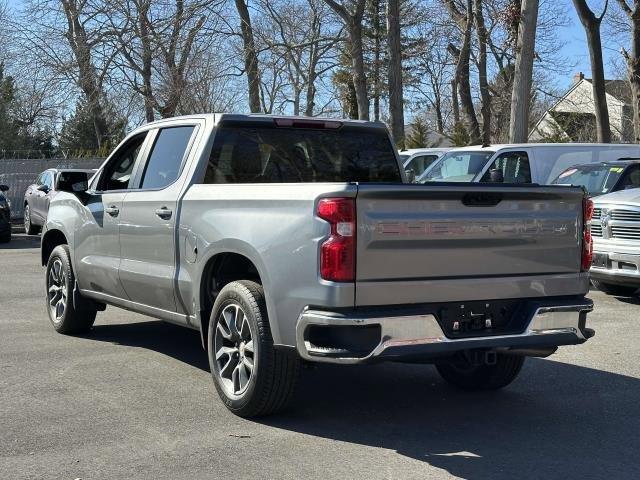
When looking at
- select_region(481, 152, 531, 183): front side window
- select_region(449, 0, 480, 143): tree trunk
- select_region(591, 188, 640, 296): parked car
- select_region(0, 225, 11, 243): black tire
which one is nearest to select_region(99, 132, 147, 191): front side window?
select_region(591, 188, 640, 296): parked car

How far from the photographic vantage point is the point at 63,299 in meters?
8.38

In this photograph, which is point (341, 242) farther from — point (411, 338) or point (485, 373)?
point (485, 373)

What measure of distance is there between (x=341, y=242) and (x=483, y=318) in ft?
3.55

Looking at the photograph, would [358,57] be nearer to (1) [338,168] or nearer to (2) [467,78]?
(2) [467,78]

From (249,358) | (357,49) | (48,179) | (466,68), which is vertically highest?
(466,68)

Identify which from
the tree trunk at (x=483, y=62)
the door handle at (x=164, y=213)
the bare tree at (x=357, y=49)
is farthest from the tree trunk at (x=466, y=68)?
the door handle at (x=164, y=213)

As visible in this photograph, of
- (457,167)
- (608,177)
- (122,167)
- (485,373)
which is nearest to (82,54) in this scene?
(457,167)

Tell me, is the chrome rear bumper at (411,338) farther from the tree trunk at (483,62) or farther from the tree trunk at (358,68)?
the tree trunk at (483,62)

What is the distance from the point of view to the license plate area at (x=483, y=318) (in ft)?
17.2

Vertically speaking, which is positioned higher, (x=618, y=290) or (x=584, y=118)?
(x=584, y=118)

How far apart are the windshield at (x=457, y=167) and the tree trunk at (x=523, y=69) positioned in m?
4.61

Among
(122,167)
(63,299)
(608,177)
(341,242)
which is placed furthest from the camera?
(608,177)

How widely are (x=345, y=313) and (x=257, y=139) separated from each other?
2.34 m

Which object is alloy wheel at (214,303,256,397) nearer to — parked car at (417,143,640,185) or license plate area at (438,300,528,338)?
license plate area at (438,300,528,338)
